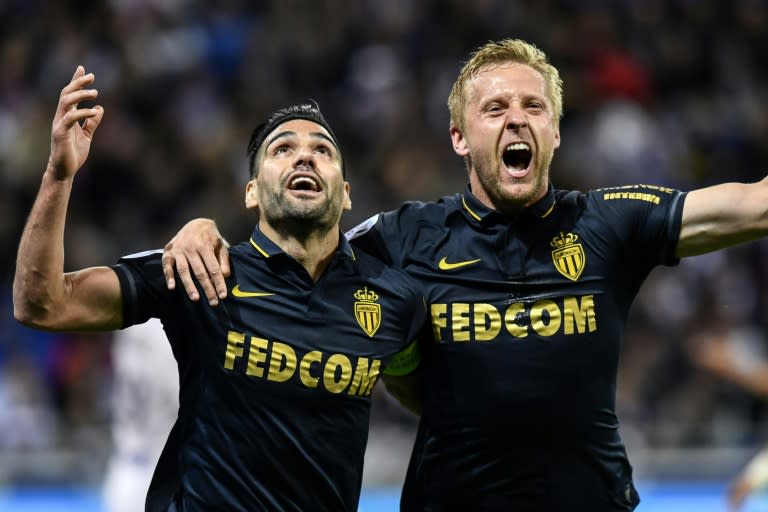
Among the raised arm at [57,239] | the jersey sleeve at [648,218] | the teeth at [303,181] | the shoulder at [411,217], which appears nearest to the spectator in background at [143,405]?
the shoulder at [411,217]

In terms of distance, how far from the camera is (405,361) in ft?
14.6

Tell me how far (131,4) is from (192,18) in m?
0.56

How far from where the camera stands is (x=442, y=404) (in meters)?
4.36

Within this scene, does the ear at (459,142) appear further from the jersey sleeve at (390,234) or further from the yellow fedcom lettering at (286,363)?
the yellow fedcom lettering at (286,363)

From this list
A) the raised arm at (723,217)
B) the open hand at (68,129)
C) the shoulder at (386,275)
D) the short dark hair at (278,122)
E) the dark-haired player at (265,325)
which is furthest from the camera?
the short dark hair at (278,122)

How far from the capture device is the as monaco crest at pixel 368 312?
167 inches

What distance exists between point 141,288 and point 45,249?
0.40 metres

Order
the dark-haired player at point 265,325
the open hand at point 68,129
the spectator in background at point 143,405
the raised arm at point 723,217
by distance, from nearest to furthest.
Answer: the open hand at point 68,129 < the dark-haired player at point 265,325 < the raised arm at point 723,217 < the spectator in background at point 143,405

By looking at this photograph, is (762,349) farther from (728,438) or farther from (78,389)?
(78,389)

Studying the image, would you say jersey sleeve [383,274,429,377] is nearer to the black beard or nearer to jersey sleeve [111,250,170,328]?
the black beard

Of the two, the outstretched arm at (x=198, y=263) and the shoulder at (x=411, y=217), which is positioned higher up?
the shoulder at (x=411, y=217)

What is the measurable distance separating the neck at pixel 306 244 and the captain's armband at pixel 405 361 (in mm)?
405

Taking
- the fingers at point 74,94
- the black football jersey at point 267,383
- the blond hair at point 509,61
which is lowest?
the black football jersey at point 267,383

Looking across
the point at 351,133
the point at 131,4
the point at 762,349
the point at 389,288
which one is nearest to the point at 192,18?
the point at 131,4
